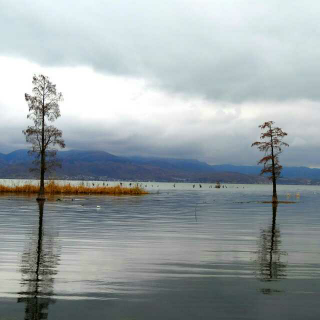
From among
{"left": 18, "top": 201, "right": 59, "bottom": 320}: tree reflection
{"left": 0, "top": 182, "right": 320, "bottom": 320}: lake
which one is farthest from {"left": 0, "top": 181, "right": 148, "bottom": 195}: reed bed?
{"left": 18, "top": 201, "right": 59, "bottom": 320}: tree reflection

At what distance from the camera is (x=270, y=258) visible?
1630cm

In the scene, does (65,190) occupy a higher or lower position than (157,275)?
higher

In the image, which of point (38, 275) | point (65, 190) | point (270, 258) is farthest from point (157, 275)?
point (65, 190)

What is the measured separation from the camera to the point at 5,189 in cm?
8000

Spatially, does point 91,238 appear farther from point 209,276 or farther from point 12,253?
point 209,276

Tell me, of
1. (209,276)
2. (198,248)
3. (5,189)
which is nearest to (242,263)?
(209,276)

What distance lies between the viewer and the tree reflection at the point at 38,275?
9.40m

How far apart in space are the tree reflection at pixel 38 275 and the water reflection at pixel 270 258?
17.3ft

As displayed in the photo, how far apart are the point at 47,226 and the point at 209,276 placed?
50.9 ft

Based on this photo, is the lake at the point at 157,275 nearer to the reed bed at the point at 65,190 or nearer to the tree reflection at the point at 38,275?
the tree reflection at the point at 38,275

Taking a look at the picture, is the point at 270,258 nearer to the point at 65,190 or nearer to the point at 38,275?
the point at 38,275

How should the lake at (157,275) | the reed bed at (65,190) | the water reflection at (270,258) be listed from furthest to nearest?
the reed bed at (65,190), the water reflection at (270,258), the lake at (157,275)

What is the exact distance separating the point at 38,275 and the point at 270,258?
825 centimetres

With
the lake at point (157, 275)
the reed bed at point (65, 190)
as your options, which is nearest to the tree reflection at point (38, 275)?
the lake at point (157, 275)
